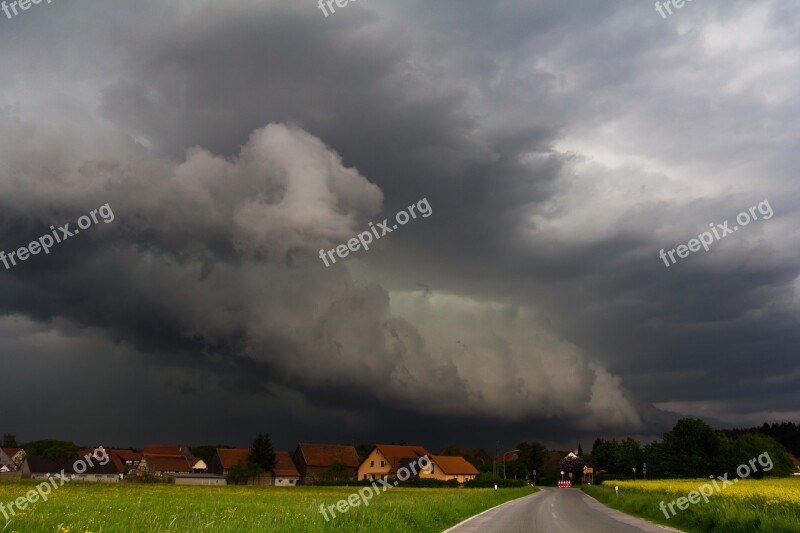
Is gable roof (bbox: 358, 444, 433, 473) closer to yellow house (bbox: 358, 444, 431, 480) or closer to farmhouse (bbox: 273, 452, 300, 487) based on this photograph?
yellow house (bbox: 358, 444, 431, 480)

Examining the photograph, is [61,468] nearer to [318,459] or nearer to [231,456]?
[231,456]

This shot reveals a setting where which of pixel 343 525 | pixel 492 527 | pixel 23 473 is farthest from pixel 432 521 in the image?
pixel 23 473

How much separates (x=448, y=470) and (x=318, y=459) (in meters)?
26.3

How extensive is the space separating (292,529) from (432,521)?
1232cm

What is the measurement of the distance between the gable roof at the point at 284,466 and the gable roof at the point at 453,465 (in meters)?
28.2

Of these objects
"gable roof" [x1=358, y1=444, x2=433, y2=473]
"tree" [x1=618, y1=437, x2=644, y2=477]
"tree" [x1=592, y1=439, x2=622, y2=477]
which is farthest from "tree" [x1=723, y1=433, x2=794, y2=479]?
"gable roof" [x1=358, y1=444, x2=433, y2=473]

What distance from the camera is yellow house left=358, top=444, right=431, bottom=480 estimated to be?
410 ft

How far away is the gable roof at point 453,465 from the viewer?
125562 millimetres

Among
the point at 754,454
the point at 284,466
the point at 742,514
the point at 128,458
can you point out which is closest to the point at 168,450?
the point at 128,458

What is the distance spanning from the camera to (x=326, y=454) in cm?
12756

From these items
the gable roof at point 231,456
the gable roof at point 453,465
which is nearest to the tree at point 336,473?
the gable roof at point 231,456

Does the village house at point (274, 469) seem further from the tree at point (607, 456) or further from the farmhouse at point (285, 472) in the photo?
the tree at point (607, 456)

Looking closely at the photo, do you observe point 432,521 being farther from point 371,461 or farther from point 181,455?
point 181,455

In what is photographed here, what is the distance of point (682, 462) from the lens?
11181cm
